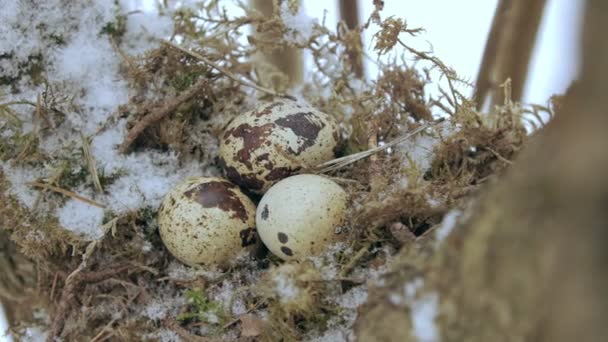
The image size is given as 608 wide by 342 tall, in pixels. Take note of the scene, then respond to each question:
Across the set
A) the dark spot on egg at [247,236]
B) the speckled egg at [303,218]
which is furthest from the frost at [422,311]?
the dark spot on egg at [247,236]

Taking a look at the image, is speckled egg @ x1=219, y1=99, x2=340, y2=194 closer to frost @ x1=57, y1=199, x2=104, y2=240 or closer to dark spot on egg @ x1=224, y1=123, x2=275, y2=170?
dark spot on egg @ x1=224, y1=123, x2=275, y2=170

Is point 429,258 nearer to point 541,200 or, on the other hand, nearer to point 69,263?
point 541,200

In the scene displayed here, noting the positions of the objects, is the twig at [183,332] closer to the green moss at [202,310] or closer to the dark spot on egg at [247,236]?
the green moss at [202,310]

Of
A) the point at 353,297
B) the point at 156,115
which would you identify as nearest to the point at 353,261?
the point at 353,297

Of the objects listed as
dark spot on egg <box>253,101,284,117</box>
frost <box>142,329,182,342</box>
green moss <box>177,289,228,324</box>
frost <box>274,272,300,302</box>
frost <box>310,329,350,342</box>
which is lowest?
frost <box>142,329,182,342</box>

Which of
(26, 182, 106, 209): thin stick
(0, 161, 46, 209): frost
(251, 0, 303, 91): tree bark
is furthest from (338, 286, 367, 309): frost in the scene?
(251, 0, 303, 91): tree bark
